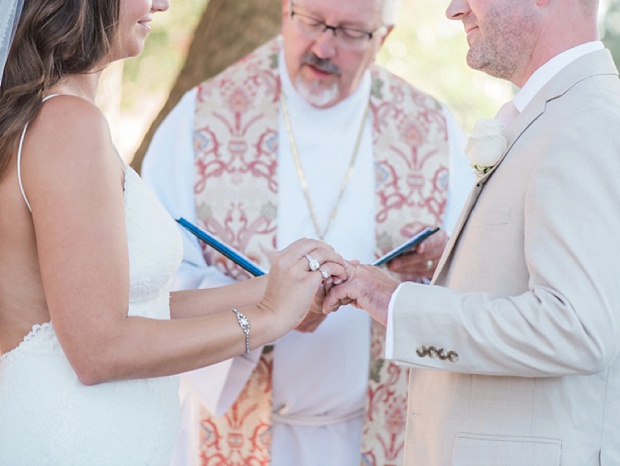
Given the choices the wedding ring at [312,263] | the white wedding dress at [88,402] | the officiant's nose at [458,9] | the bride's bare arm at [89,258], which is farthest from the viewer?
the officiant's nose at [458,9]

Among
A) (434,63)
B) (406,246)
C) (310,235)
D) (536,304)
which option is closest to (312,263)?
(536,304)

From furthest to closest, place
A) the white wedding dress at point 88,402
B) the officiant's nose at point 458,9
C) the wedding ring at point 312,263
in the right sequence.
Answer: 1. the officiant's nose at point 458,9
2. the wedding ring at point 312,263
3. the white wedding dress at point 88,402

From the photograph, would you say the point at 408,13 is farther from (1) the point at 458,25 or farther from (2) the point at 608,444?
(2) the point at 608,444

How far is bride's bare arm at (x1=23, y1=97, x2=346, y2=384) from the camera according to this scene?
229 centimetres

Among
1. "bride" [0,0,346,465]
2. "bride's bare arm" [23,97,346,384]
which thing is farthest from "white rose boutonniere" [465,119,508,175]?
"bride's bare arm" [23,97,346,384]

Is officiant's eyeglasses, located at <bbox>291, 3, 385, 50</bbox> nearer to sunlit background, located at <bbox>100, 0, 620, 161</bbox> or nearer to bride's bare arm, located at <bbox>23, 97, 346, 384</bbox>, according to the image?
bride's bare arm, located at <bbox>23, 97, 346, 384</bbox>

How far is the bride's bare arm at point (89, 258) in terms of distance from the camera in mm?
2295

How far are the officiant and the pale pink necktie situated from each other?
0.97m

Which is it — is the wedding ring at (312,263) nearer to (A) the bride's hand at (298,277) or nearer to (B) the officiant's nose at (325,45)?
(A) the bride's hand at (298,277)

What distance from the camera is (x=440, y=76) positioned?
1076 centimetres

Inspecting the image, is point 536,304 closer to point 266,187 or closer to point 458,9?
point 458,9

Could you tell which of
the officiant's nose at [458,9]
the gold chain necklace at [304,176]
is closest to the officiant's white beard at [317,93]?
the gold chain necklace at [304,176]

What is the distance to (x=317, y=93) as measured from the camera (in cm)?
430

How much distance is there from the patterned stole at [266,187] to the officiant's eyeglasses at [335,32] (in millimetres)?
290
